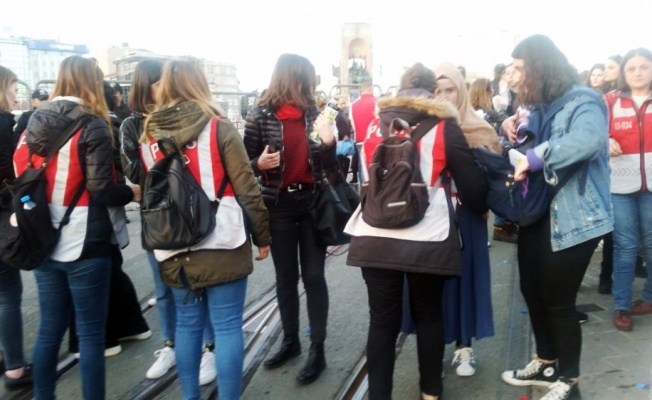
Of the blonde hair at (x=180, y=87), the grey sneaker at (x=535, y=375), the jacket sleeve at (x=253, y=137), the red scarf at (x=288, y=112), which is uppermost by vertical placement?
the blonde hair at (x=180, y=87)

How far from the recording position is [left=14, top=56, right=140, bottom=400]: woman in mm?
2836

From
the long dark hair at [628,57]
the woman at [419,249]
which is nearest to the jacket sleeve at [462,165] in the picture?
the woman at [419,249]

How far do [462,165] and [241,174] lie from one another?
3.72 feet

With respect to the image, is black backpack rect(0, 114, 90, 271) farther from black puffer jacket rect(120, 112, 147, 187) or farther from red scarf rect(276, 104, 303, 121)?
red scarf rect(276, 104, 303, 121)

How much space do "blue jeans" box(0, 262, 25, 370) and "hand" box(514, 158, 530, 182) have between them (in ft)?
10.6

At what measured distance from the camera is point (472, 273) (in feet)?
11.0

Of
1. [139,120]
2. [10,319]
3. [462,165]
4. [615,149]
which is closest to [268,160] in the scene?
[139,120]

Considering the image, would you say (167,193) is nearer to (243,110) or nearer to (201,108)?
(201,108)

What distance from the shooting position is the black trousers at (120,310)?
4.05m

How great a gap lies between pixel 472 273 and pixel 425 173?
0.99 m

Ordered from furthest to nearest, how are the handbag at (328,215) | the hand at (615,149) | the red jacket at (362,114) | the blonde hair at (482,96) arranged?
the red jacket at (362,114) → the blonde hair at (482,96) → the hand at (615,149) → the handbag at (328,215)

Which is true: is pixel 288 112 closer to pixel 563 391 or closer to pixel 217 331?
pixel 217 331

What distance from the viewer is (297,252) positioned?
3709mm

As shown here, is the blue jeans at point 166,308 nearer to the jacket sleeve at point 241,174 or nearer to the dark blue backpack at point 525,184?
the jacket sleeve at point 241,174
